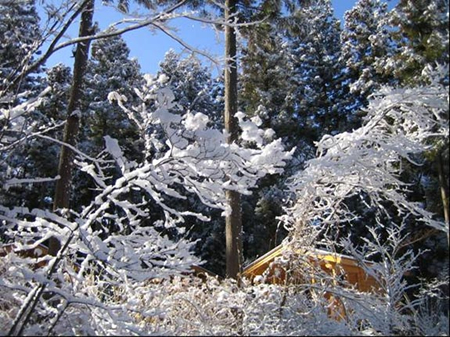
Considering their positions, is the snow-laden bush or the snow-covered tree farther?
the snow-covered tree

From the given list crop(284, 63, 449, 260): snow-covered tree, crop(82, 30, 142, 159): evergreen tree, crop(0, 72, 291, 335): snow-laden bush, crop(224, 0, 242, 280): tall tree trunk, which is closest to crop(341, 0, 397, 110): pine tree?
crop(82, 30, 142, 159): evergreen tree

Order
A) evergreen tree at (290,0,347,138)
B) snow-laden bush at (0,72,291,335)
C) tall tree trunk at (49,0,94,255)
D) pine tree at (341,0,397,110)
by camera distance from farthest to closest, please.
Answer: evergreen tree at (290,0,347,138) < pine tree at (341,0,397,110) < tall tree trunk at (49,0,94,255) < snow-laden bush at (0,72,291,335)

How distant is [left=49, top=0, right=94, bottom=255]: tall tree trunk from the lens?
639cm

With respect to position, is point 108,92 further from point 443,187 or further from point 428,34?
point 443,187

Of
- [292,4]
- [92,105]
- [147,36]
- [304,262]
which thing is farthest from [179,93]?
[304,262]

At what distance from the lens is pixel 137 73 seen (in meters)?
21.6

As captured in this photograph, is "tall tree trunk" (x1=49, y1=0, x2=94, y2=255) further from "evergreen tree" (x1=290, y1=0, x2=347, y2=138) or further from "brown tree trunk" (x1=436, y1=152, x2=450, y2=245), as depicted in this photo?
"evergreen tree" (x1=290, y1=0, x2=347, y2=138)

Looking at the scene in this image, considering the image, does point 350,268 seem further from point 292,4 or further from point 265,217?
point 265,217

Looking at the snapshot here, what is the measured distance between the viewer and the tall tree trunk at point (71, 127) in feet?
21.0

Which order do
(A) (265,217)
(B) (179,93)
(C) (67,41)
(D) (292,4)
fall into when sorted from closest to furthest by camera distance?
(C) (67,41) < (D) (292,4) < (A) (265,217) < (B) (179,93)

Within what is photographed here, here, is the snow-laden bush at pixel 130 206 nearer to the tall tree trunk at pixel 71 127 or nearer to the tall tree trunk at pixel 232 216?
the tall tree trunk at pixel 71 127

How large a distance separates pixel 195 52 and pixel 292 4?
6200 mm

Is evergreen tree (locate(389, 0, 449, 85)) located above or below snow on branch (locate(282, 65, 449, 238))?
above

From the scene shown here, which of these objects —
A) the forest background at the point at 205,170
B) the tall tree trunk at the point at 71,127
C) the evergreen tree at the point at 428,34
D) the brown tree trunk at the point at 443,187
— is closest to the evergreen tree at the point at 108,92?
the forest background at the point at 205,170
